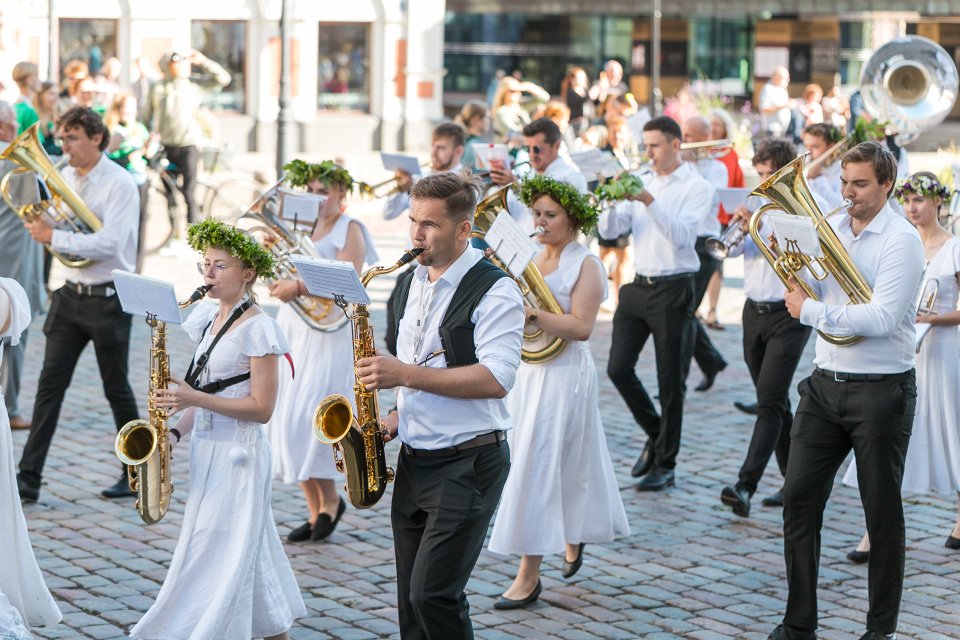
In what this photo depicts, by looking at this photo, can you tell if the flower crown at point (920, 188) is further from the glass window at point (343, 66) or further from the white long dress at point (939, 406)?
the glass window at point (343, 66)

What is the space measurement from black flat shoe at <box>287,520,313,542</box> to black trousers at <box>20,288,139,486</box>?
150cm

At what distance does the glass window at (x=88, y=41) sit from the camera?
26656 mm

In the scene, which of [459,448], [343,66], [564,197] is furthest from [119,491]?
[343,66]

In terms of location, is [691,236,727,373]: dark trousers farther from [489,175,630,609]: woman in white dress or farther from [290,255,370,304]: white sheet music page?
[290,255,370,304]: white sheet music page

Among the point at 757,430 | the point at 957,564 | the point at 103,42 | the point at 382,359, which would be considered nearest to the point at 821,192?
the point at 757,430

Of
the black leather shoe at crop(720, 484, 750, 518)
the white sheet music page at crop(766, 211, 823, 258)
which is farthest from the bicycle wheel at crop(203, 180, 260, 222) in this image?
the white sheet music page at crop(766, 211, 823, 258)

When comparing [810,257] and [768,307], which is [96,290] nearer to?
[768,307]

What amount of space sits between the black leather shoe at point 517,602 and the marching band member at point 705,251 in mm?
3101

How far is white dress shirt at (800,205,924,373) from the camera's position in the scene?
5926 millimetres

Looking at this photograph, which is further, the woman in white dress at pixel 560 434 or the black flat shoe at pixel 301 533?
the black flat shoe at pixel 301 533

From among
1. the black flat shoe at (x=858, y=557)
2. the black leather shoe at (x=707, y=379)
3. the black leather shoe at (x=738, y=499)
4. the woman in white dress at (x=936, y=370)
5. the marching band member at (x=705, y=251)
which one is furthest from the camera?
the black leather shoe at (x=707, y=379)

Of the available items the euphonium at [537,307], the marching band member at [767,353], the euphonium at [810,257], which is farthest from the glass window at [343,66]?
the euphonium at [810,257]

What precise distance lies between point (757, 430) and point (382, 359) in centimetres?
406

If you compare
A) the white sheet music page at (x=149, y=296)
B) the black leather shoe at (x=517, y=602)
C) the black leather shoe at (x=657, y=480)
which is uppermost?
the white sheet music page at (x=149, y=296)
